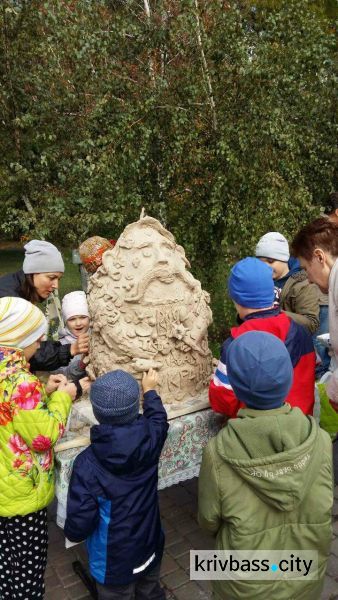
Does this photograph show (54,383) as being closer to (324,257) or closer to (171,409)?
(171,409)

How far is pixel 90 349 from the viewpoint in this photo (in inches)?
116

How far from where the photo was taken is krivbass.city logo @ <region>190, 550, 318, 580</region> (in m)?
1.73

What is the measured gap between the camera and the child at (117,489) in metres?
1.96

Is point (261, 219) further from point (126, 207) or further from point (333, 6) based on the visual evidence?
point (333, 6)

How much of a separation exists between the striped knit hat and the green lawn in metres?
7.38

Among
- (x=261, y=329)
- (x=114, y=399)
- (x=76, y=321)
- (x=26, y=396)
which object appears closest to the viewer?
(x=114, y=399)

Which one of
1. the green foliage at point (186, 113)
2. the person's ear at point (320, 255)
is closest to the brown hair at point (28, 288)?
the green foliage at point (186, 113)

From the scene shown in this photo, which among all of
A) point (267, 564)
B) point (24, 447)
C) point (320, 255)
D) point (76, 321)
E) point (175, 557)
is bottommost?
point (175, 557)

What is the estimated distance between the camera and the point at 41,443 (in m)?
2.09

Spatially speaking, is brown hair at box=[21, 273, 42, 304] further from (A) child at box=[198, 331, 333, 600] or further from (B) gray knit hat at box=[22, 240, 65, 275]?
(A) child at box=[198, 331, 333, 600]

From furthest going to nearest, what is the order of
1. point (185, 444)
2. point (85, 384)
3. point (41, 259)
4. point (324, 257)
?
1. point (41, 259)
2. point (85, 384)
3. point (185, 444)
4. point (324, 257)

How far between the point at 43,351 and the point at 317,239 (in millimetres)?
1781

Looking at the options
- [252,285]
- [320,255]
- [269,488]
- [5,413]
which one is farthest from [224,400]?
[5,413]

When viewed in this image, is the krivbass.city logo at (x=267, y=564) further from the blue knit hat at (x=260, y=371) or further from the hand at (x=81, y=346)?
the hand at (x=81, y=346)
